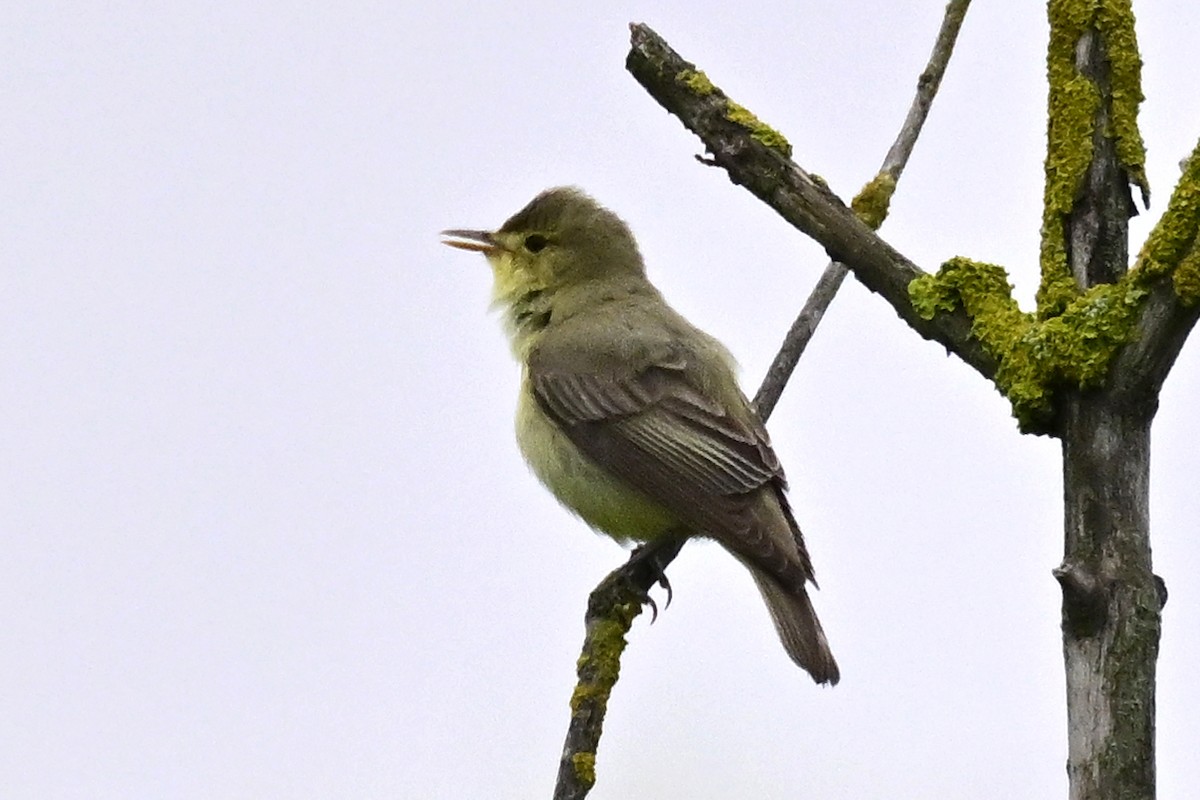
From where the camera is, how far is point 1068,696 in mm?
2820

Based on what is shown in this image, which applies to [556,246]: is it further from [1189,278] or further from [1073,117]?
[1189,278]

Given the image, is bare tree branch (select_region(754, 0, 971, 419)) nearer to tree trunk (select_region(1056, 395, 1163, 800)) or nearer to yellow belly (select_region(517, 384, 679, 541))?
yellow belly (select_region(517, 384, 679, 541))

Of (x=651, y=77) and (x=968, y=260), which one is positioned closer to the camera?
(x=968, y=260)

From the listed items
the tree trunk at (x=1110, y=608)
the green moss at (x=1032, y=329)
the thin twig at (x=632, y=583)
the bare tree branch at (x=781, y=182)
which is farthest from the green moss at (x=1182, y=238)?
the thin twig at (x=632, y=583)

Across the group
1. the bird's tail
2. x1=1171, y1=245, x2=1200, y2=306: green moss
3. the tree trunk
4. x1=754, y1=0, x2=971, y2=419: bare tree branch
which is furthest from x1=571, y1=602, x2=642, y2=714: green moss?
x1=1171, y1=245, x2=1200, y2=306: green moss

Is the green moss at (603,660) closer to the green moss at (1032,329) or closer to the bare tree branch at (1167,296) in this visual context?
the green moss at (1032,329)

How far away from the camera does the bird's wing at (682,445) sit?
16.9ft

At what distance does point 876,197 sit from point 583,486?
154cm

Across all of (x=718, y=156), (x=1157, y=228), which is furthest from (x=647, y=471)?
(x=1157, y=228)

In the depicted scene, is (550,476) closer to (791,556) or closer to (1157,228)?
(791,556)

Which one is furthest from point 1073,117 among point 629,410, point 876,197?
point 629,410

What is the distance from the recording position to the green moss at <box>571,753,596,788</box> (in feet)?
11.5

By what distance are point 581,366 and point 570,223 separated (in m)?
0.94

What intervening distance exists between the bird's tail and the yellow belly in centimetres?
58
